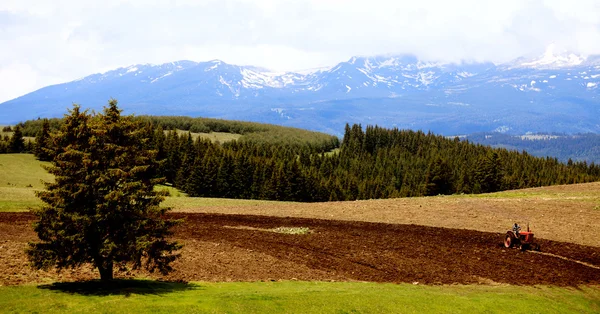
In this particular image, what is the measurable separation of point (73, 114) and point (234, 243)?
54.8 ft

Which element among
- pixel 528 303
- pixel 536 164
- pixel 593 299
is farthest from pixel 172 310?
pixel 536 164

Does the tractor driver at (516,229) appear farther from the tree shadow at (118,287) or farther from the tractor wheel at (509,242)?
the tree shadow at (118,287)

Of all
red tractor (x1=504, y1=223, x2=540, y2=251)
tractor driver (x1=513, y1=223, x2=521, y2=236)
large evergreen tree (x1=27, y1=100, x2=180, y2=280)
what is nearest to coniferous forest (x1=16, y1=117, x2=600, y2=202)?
red tractor (x1=504, y1=223, x2=540, y2=251)

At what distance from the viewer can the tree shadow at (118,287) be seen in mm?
19781

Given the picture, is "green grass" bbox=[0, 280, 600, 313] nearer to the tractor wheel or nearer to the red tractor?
the red tractor

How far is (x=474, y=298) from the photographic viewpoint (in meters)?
23.0

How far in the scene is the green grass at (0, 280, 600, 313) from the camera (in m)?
17.7

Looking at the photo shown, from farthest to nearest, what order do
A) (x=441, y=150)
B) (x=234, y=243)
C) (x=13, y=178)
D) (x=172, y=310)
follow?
(x=441, y=150)
(x=13, y=178)
(x=234, y=243)
(x=172, y=310)

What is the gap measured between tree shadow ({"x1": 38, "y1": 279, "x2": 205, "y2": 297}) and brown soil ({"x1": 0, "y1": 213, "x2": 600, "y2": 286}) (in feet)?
7.49

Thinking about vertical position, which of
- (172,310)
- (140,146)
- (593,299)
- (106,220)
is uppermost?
(140,146)

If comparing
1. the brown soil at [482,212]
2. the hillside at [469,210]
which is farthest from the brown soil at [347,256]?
the hillside at [469,210]

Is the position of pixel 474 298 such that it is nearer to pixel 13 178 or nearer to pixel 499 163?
pixel 13 178

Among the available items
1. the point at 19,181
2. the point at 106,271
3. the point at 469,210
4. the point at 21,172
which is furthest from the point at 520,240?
the point at 21,172

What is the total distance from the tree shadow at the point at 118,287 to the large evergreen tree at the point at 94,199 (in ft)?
2.57
